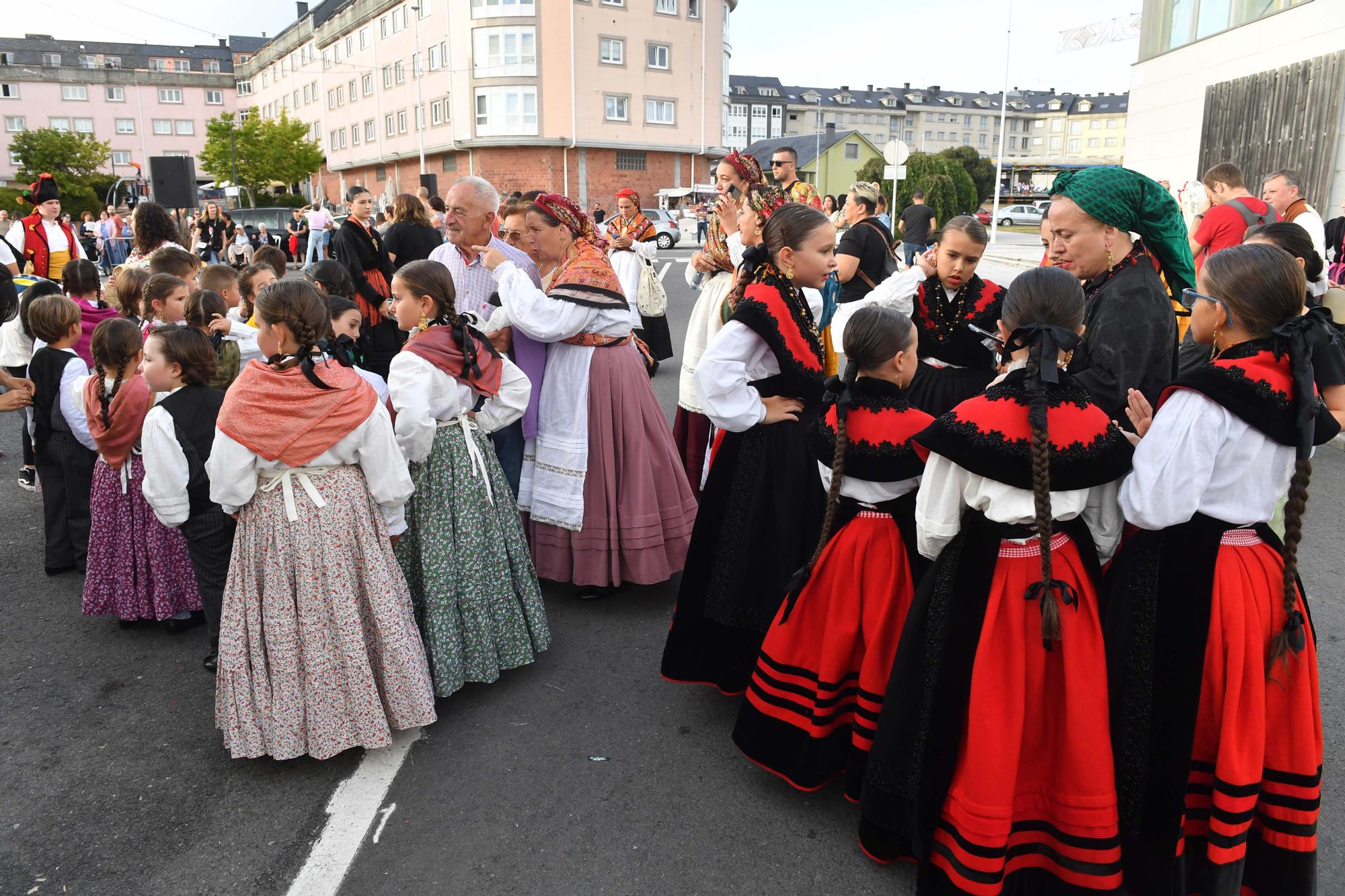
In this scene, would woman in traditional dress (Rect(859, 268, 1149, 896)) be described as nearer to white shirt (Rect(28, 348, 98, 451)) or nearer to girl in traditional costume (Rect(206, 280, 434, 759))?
girl in traditional costume (Rect(206, 280, 434, 759))

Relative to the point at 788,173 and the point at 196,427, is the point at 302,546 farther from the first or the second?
the point at 788,173

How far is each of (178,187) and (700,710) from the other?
55.0 ft

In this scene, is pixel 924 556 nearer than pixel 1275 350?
No

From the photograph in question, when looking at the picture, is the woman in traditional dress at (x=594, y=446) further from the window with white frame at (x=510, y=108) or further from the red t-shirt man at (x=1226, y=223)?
the window with white frame at (x=510, y=108)

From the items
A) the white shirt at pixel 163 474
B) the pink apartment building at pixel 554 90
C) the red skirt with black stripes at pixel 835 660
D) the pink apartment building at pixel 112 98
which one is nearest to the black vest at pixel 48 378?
the white shirt at pixel 163 474

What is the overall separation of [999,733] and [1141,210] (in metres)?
1.78

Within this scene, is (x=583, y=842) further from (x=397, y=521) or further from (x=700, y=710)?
(x=397, y=521)

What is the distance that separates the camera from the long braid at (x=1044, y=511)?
7.18ft

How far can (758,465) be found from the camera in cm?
325

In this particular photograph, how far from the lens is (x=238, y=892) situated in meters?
2.52

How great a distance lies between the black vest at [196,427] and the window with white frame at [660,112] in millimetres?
46637

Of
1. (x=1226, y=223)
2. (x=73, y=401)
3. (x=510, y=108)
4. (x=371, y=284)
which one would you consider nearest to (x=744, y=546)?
(x=73, y=401)

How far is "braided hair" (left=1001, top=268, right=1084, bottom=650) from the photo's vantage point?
2199mm

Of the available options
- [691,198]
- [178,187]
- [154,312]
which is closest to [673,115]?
[691,198]
